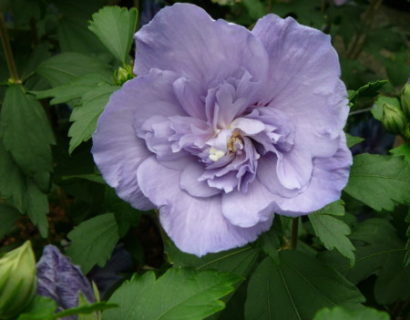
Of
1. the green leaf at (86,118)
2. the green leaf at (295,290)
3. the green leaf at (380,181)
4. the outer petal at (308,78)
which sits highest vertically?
the outer petal at (308,78)

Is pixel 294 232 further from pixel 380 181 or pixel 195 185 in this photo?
pixel 195 185

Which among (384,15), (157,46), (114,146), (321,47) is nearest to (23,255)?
(114,146)

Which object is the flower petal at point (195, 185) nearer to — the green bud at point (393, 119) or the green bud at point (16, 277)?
the green bud at point (16, 277)

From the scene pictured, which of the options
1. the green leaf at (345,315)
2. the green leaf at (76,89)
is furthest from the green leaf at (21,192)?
the green leaf at (345,315)

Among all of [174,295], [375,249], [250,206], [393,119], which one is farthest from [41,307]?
[375,249]

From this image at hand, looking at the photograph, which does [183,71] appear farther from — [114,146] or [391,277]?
[391,277]

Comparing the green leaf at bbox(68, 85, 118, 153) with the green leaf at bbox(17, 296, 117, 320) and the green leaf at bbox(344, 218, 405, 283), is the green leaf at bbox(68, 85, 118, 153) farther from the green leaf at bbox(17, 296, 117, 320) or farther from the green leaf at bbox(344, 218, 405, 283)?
the green leaf at bbox(344, 218, 405, 283)

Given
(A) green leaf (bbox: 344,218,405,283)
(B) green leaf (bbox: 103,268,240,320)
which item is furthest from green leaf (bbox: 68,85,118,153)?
(A) green leaf (bbox: 344,218,405,283)
